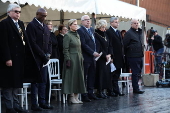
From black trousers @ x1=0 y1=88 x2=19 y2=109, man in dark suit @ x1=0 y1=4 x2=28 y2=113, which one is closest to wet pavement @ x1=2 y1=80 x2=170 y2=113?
black trousers @ x1=0 y1=88 x2=19 y2=109

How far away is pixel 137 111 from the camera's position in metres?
9.03

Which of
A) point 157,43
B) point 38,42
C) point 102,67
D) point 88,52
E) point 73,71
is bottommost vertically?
point 73,71

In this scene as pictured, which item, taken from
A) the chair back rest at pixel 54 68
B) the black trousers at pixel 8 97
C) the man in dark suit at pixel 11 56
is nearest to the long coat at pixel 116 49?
the chair back rest at pixel 54 68

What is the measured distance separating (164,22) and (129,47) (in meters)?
19.1

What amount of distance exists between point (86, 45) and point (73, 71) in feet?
2.83

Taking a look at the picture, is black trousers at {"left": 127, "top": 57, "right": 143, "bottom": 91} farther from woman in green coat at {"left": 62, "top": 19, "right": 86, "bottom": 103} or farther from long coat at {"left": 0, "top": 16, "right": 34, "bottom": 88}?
long coat at {"left": 0, "top": 16, "right": 34, "bottom": 88}

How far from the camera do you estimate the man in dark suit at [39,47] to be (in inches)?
364

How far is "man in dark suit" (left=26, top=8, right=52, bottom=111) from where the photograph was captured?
926cm

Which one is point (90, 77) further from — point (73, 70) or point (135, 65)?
point (135, 65)

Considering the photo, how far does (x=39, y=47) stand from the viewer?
30.6 ft

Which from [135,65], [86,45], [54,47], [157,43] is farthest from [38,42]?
[157,43]

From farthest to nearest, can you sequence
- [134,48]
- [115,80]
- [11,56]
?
1. [134,48]
2. [115,80]
3. [11,56]

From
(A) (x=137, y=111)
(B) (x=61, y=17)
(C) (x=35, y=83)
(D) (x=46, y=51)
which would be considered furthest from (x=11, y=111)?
(B) (x=61, y=17)

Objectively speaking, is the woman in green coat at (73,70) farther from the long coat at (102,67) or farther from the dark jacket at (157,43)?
the dark jacket at (157,43)
